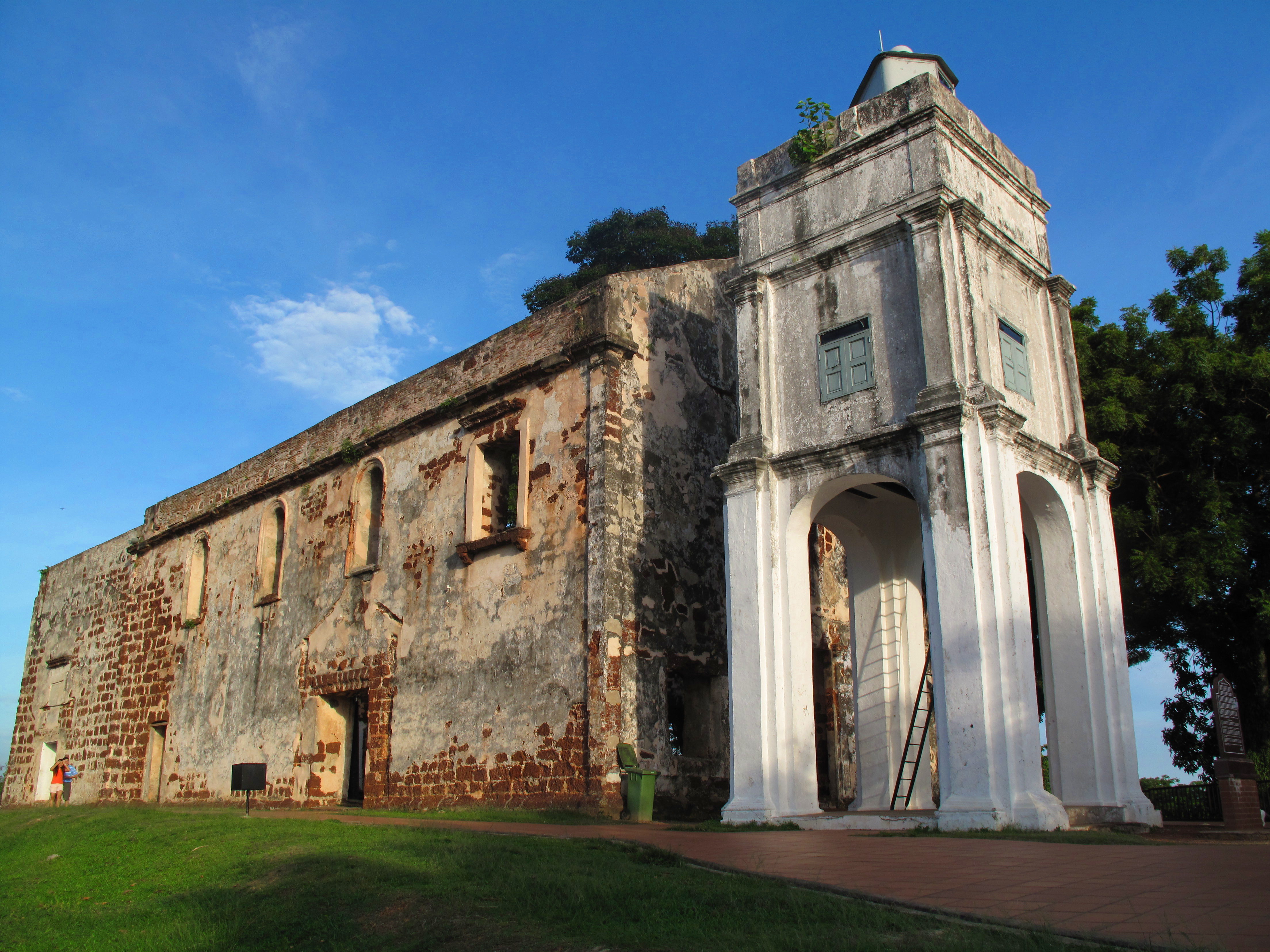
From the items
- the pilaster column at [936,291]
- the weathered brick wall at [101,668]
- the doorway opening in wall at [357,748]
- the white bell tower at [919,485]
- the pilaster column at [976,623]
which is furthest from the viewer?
the weathered brick wall at [101,668]

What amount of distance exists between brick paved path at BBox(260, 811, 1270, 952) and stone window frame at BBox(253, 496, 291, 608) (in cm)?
1038

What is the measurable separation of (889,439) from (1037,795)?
329 centimetres

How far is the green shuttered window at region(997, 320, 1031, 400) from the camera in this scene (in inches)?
394

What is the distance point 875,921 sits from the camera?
405 cm

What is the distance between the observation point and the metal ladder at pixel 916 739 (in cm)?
1048

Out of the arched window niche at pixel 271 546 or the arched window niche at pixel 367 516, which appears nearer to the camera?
the arched window niche at pixel 367 516

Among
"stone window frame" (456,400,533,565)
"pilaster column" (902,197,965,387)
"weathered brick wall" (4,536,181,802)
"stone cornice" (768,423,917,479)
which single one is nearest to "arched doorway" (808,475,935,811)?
"stone cornice" (768,423,917,479)

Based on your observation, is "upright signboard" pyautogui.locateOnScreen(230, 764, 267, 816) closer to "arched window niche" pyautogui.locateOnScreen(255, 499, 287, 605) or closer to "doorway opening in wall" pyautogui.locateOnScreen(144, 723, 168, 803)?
"arched window niche" pyautogui.locateOnScreen(255, 499, 287, 605)

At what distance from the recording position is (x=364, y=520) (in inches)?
611

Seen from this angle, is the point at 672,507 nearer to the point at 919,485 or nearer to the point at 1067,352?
the point at 919,485

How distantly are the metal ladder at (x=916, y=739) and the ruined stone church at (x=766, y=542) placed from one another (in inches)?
2.5

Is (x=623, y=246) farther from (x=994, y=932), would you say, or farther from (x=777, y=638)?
(x=994, y=932)

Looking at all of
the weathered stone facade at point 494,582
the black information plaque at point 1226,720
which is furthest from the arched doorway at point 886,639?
the black information plaque at point 1226,720

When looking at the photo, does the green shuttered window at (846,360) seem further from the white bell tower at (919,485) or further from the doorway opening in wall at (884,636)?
the doorway opening in wall at (884,636)
